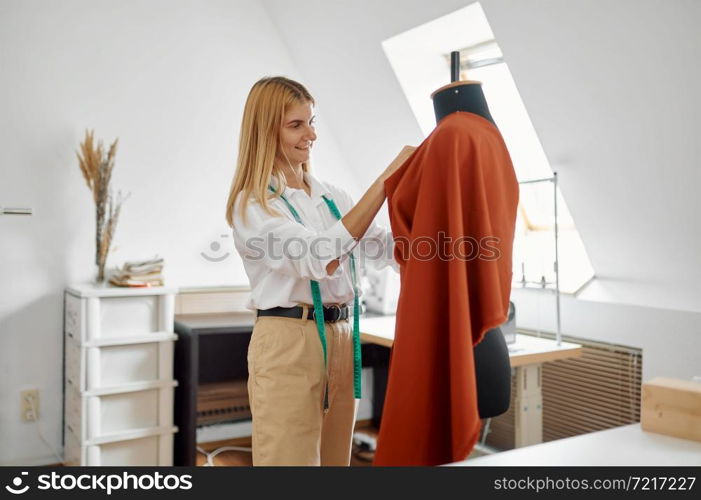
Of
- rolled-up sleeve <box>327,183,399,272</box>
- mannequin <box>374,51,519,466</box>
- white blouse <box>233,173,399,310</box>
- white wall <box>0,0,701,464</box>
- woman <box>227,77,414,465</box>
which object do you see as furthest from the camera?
white wall <box>0,0,701,464</box>

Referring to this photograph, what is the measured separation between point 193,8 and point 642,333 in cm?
268

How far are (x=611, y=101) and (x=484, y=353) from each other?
4.53 feet

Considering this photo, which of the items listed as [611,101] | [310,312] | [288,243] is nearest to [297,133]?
[288,243]

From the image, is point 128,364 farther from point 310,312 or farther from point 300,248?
point 300,248

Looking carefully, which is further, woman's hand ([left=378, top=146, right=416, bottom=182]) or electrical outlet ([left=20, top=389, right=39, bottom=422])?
electrical outlet ([left=20, top=389, right=39, bottom=422])

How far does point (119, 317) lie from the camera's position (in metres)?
2.76

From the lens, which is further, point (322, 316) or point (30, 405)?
point (30, 405)

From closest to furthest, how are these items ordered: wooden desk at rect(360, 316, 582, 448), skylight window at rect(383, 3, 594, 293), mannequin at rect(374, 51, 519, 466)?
mannequin at rect(374, 51, 519, 466), wooden desk at rect(360, 316, 582, 448), skylight window at rect(383, 3, 594, 293)

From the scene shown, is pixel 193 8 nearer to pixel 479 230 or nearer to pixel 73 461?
pixel 73 461

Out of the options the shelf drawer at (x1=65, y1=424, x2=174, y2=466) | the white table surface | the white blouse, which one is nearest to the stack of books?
the shelf drawer at (x1=65, y1=424, x2=174, y2=466)

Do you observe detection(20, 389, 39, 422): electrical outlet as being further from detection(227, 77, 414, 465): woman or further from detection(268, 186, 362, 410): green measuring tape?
detection(268, 186, 362, 410): green measuring tape

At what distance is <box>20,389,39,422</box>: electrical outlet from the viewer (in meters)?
3.00

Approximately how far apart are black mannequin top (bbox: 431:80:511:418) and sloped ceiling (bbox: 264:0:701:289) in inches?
40.6

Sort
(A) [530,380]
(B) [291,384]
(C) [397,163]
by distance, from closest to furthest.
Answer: (C) [397,163], (B) [291,384], (A) [530,380]
